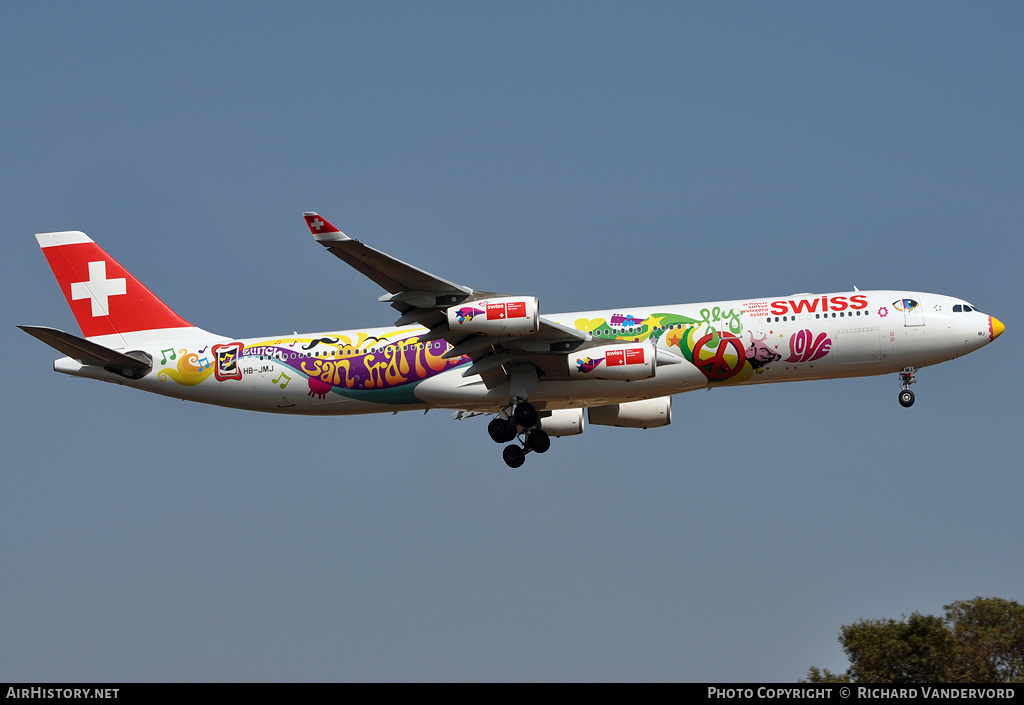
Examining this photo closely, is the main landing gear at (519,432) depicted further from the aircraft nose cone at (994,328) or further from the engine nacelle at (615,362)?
the aircraft nose cone at (994,328)

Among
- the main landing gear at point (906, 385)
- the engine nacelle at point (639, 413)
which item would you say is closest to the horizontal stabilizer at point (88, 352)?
the engine nacelle at point (639, 413)

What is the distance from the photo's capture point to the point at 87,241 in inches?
1727

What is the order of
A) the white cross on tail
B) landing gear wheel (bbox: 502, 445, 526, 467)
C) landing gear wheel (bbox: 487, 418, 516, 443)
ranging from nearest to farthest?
landing gear wheel (bbox: 487, 418, 516, 443), landing gear wheel (bbox: 502, 445, 526, 467), the white cross on tail

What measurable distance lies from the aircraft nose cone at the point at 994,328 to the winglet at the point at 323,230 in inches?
803

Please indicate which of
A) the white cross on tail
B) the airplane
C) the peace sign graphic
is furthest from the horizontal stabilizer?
the peace sign graphic

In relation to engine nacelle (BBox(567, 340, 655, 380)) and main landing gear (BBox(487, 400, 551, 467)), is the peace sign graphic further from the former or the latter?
main landing gear (BBox(487, 400, 551, 467))

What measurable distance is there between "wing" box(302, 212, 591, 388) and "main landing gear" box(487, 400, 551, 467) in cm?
125

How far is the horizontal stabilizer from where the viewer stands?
37438 millimetres

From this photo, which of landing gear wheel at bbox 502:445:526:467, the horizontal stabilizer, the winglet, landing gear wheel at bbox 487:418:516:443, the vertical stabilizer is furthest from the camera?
the vertical stabilizer

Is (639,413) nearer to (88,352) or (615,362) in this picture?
(615,362)

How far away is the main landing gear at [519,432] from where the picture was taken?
38.3 m
